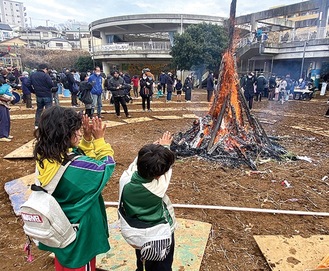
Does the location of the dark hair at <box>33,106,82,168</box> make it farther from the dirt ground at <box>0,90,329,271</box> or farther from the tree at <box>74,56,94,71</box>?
the tree at <box>74,56,94,71</box>

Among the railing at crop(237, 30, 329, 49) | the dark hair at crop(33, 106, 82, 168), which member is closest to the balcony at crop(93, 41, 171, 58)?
the railing at crop(237, 30, 329, 49)

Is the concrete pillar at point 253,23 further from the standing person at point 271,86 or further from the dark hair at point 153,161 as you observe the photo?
the dark hair at point 153,161

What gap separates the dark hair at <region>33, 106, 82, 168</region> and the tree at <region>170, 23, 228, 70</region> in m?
23.1

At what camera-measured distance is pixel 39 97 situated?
24.9 ft

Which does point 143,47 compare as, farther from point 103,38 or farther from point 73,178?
point 73,178

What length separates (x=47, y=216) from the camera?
1.49m

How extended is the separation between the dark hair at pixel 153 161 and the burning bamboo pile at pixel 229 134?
11.9 ft

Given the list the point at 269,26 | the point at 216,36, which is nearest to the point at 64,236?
the point at 216,36

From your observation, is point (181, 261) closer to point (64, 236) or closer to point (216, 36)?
point (64, 236)

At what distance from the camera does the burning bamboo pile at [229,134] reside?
5508 mm

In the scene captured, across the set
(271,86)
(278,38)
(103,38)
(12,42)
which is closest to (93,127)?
(271,86)

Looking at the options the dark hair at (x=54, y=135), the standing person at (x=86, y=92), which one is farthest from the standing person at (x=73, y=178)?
the standing person at (x=86, y=92)

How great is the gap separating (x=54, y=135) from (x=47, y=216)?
49 cm

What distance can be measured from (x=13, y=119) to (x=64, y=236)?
984 centimetres
